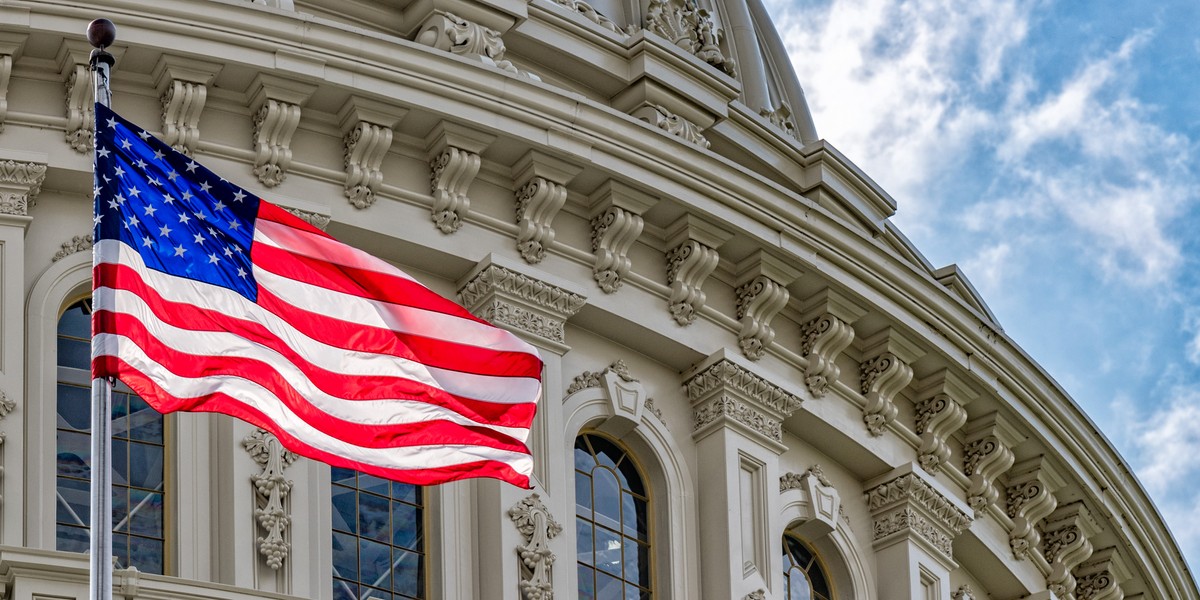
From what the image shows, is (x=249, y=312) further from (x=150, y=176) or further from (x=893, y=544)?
(x=893, y=544)

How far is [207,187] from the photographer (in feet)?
80.8

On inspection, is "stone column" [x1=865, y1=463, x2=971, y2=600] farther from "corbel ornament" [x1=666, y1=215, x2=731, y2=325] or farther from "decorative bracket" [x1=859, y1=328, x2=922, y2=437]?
"corbel ornament" [x1=666, y1=215, x2=731, y2=325]

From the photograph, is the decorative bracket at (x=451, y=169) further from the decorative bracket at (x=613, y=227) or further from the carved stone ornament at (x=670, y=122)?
the carved stone ornament at (x=670, y=122)

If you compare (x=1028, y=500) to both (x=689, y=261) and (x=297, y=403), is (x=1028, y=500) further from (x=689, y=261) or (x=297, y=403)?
(x=297, y=403)

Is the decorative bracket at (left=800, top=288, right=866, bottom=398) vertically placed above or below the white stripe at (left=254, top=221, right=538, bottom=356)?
above

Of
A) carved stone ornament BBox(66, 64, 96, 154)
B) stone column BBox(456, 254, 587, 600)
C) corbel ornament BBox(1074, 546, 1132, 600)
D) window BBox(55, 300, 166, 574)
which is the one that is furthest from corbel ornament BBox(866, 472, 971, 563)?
carved stone ornament BBox(66, 64, 96, 154)

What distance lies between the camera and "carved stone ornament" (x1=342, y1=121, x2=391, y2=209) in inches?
1283

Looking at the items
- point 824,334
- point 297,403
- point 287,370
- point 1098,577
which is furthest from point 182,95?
point 1098,577

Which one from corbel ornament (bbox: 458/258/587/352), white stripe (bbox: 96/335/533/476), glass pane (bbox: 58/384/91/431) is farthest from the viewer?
corbel ornament (bbox: 458/258/587/352)

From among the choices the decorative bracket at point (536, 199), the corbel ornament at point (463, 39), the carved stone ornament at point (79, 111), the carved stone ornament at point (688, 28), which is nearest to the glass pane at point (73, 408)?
the carved stone ornament at point (79, 111)

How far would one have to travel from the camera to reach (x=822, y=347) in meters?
36.4

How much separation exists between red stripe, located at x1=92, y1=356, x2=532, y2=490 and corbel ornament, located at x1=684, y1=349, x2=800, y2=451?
33.1ft

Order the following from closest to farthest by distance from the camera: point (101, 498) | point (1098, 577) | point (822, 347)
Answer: point (101, 498) → point (822, 347) → point (1098, 577)

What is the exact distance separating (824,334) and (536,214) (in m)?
4.23
